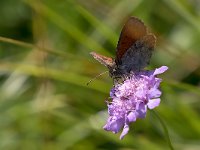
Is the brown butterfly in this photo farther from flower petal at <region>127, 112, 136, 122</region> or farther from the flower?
flower petal at <region>127, 112, 136, 122</region>

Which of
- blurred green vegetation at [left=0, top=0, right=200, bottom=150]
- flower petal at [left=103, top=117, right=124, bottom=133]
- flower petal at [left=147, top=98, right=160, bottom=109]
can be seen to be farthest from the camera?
blurred green vegetation at [left=0, top=0, right=200, bottom=150]

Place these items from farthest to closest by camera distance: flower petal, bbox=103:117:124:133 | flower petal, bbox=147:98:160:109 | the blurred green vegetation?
the blurred green vegetation < flower petal, bbox=103:117:124:133 < flower petal, bbox=147:98:160:109

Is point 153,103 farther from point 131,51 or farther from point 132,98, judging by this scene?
point 131,51

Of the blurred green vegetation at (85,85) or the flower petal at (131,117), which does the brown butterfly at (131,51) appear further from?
the blurred green vegetation at (85,85)

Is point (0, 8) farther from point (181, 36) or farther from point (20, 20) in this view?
point (181, 36)

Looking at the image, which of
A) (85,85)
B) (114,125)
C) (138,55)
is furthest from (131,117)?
(85,85)

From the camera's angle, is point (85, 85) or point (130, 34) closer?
point (130, 34)

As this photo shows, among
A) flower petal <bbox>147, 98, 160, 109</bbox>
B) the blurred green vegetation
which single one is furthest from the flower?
the blurred green vegetation

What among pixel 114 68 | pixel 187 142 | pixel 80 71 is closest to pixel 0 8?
pixel 80 71
